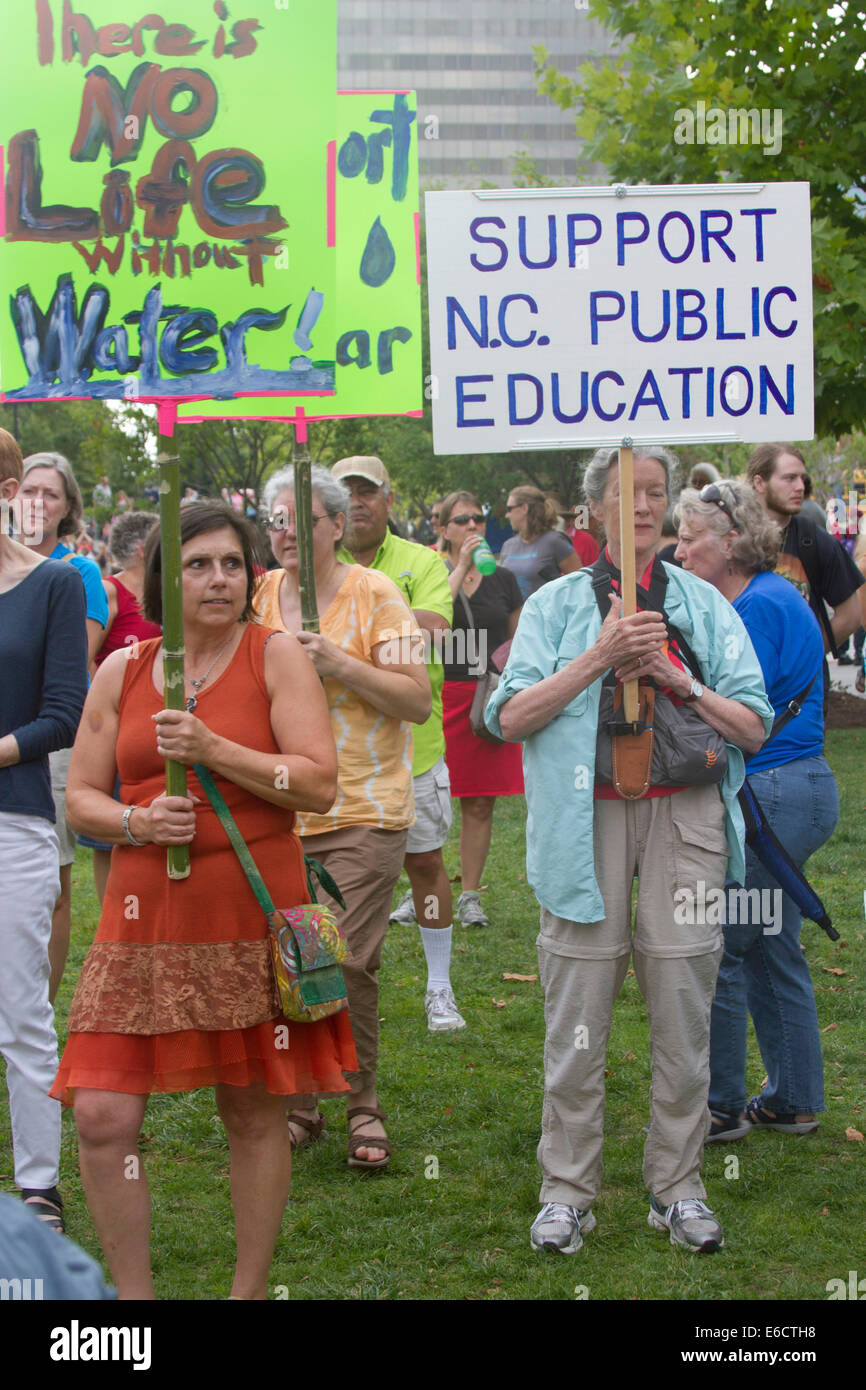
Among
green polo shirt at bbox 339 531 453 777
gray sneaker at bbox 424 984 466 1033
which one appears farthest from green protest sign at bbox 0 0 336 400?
gray sneaker at bbox 424 984 466 1033

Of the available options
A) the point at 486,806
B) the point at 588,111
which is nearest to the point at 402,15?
the point at 588,111

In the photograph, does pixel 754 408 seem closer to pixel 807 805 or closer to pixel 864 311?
pixel 807 805

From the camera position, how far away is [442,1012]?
594 cm

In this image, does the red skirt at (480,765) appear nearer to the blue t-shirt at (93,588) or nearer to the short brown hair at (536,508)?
the short brown hair at (536,508)

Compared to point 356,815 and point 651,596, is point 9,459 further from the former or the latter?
point 651,596

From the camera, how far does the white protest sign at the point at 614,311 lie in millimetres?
3941

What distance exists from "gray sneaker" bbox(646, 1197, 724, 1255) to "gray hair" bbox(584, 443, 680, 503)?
200cm

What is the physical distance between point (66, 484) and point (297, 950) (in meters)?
2.54

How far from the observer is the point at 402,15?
116m

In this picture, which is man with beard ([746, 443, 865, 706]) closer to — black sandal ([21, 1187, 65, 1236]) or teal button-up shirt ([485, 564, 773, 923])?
teal button-up shirt ([485, 564, 773, 923])

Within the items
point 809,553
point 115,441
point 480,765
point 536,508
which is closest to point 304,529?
point 809,553

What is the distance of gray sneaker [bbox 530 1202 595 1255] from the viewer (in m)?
3.85

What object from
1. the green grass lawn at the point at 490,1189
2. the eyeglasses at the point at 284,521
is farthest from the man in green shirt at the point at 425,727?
the eyeglasses at the point at 284,521
